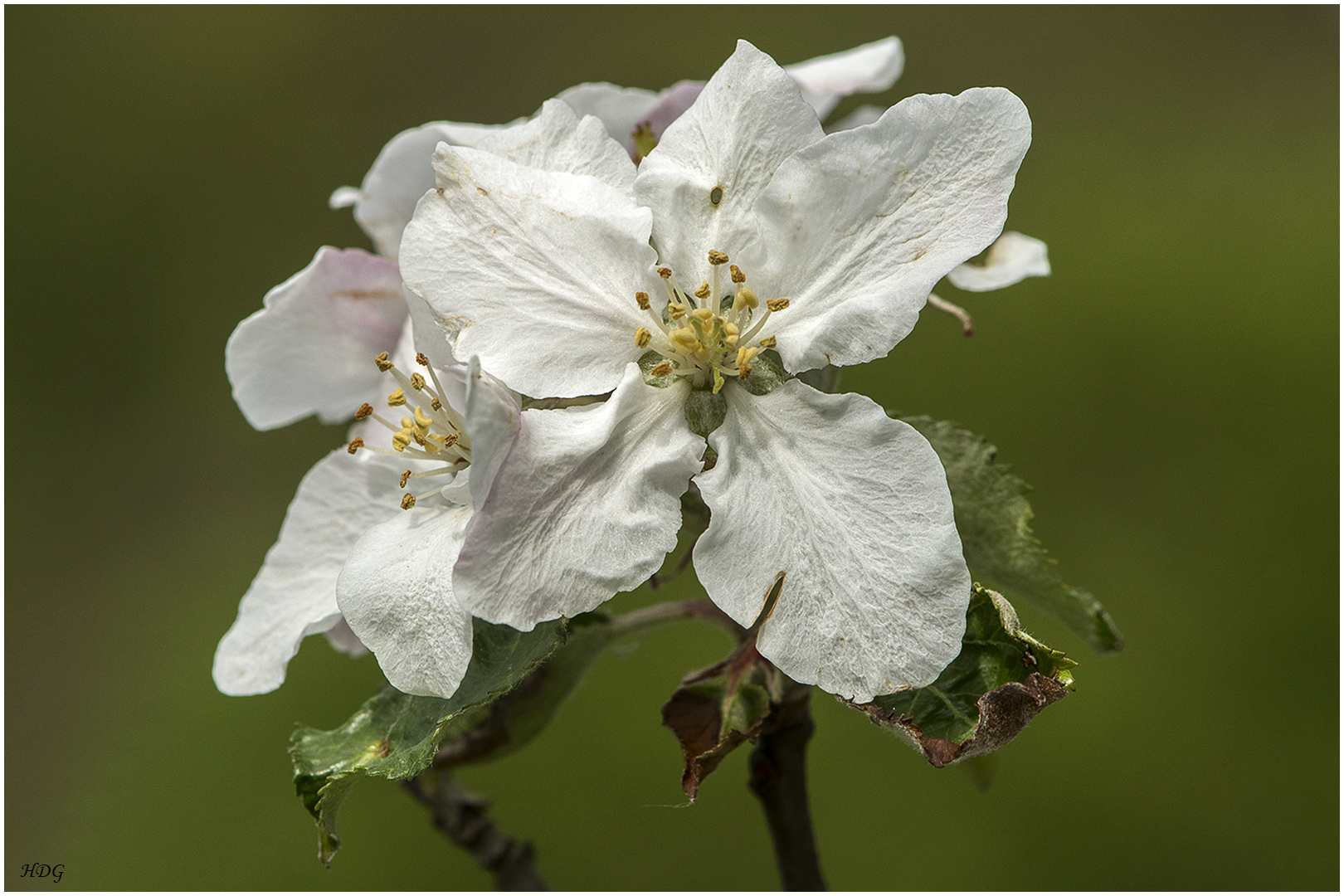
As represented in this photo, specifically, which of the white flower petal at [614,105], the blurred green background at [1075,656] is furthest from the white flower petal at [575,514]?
the blurred green background at [1075,656]

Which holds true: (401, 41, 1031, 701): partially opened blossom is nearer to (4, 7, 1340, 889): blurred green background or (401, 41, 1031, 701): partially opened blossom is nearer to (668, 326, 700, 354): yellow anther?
(668, 326, 700, 354): yellow anther

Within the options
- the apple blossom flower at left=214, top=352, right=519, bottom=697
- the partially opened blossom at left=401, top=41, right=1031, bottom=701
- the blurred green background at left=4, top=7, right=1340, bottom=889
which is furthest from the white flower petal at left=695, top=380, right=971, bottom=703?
the blurred green background at left=4, top=7, right=1340, bottom=889

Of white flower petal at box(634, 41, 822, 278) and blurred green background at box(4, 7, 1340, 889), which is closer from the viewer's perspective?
white flower petal at box(634, 41, 822, 278)

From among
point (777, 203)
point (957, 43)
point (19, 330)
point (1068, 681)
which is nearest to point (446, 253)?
point (777, 203)

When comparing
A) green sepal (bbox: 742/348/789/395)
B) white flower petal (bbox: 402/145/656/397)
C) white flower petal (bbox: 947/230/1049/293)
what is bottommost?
white flower petal (bbox: 947/230/1049/293)

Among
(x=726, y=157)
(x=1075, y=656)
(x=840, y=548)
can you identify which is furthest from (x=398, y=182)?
(x=1075, y=656)

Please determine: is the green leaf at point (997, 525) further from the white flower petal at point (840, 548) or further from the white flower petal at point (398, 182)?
the white flower petal at point (398, 182)

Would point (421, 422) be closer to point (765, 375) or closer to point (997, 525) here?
point (765, 375)
